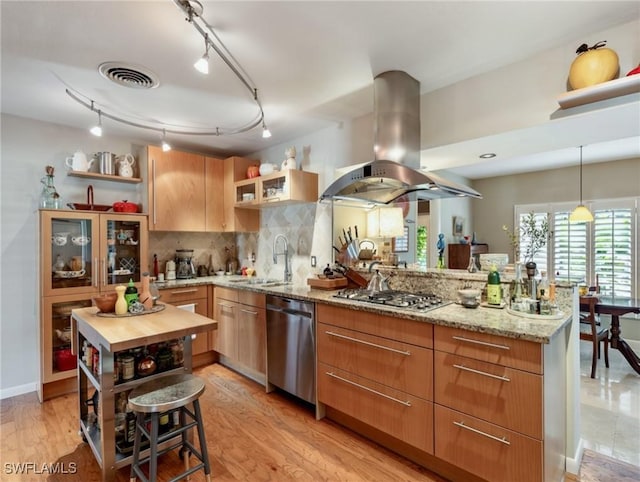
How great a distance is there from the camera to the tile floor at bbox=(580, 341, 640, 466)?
209cm

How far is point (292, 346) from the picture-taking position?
8.41 feet

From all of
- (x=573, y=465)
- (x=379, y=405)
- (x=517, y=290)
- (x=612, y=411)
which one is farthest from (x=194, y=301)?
(x=612, y=411)

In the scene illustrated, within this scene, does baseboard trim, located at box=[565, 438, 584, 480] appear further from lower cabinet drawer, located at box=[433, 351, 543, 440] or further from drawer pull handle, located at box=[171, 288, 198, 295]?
drawer pull handle, located at box=[171, 288, 198, 295]

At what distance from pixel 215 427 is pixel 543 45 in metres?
3.28

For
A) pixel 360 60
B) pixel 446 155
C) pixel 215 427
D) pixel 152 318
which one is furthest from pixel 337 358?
pixel 360 60

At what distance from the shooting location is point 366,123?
293cm

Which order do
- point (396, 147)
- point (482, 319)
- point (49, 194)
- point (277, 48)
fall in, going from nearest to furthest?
point (482, 319) → point (277, 48) → point (396, 147) → point (49, 194)

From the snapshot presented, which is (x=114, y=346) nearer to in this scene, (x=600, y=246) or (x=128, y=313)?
(x=128, y=313)

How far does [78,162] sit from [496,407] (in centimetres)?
384

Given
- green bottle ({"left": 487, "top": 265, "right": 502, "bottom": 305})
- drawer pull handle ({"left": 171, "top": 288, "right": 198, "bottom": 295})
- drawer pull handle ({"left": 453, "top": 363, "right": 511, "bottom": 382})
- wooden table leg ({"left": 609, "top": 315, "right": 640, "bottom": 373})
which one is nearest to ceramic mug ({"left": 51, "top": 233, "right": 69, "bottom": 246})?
drawer pull handle ({"left": 171, "top": 288, "right": 198, "bottom": 295})

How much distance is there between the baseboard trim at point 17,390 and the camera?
2.80m

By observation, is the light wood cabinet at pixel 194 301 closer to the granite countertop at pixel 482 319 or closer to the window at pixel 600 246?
the granite countertop at pixel 482 319

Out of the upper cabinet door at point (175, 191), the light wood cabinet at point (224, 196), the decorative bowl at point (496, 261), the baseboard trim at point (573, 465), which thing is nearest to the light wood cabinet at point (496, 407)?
the baseboard trim at point (573, 465)

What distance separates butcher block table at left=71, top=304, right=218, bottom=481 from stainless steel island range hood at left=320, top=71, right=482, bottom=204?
1365 mm
